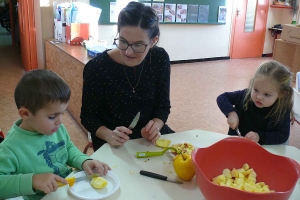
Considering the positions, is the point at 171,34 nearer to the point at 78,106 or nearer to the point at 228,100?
the point at 78,106

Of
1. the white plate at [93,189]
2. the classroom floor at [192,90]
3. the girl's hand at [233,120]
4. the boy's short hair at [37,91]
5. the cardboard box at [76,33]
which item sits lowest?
the classroom floor at [192,90]

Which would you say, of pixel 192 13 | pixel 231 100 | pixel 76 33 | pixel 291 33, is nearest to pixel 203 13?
pixel 192 13

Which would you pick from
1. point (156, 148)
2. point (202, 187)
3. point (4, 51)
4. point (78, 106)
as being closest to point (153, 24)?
point (156, 148)

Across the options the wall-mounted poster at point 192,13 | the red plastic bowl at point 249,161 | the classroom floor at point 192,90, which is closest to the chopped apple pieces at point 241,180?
the red plastic bowl at point 249,161

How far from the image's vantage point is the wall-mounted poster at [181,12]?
5.24 metres

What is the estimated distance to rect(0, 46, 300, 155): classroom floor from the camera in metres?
3.00

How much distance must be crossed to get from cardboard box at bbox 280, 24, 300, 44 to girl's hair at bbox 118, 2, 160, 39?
3.86 meters

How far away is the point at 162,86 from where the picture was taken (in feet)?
4.92

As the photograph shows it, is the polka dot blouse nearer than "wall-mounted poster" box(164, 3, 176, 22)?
Yes

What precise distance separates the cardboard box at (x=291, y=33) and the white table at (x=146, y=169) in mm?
3768

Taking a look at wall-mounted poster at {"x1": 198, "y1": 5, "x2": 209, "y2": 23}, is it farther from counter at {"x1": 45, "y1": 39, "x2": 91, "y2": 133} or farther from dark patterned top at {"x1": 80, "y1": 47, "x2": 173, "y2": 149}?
dark patterned top at {"x1": 80, "y1": 47, "x2": 173, "y2": 149}

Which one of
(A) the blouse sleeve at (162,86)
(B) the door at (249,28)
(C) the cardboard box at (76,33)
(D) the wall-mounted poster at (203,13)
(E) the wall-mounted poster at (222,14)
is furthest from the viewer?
(B) the door at (249,28)

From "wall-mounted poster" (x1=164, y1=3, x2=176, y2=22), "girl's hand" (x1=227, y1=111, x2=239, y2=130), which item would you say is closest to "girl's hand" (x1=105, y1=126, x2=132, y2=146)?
"girl's hand" (x1=227, y1=111, x2=239, y2=130)

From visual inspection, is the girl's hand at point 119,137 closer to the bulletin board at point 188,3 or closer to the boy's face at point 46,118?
the boy's face at point 46,118
